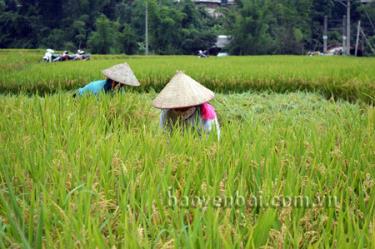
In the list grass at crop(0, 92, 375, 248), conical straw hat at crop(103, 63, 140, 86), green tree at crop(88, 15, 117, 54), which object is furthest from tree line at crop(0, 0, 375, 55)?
grass at crop(0, 92, 375, 248)

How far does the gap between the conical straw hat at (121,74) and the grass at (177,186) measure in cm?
171

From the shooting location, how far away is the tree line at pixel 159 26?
38.4m

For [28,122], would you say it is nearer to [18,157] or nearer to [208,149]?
[18,157]

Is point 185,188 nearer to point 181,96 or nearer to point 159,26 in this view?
point 181,96

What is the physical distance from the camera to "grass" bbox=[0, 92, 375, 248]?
3.79 ft

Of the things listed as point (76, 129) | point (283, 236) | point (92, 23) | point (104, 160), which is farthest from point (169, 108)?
point (92, 23)

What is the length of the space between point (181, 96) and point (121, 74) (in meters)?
1.73

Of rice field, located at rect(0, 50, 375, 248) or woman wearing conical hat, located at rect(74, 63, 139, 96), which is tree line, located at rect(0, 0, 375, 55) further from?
rice field, located at rect(0, 50, 375, 248)

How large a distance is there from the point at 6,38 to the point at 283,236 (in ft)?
143

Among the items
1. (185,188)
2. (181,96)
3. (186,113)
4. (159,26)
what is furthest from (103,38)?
(185,188)

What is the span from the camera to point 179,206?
1.43 metres

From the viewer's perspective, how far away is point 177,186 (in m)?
1.70

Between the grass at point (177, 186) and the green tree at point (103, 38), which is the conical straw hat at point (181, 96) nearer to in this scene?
the grass at point (177, 186)

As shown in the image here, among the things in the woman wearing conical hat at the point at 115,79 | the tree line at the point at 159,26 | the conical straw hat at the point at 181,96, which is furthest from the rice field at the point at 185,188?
the tree line at the point at 159,26
